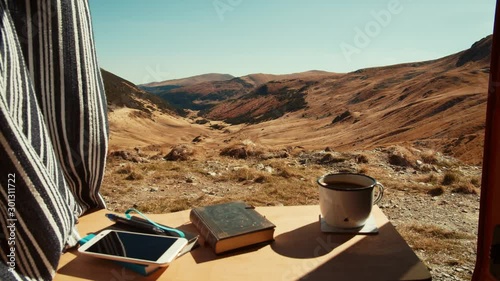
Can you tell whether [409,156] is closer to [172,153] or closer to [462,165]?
[462,165]

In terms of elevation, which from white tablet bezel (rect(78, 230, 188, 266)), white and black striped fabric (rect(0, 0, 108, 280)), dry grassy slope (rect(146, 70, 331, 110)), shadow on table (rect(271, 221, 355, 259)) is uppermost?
dry grassy slope (rect(146, 70, 331, 110))

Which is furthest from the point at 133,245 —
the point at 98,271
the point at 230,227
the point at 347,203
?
the point at 347,203

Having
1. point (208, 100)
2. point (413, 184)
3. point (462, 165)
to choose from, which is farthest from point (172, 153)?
point (208, 100)

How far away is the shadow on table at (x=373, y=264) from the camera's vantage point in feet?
2.91

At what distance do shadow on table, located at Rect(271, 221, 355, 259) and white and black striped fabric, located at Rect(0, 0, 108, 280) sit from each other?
0.57 metres

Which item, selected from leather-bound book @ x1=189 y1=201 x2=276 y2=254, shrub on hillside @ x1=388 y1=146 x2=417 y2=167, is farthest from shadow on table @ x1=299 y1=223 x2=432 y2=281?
shrub on hillside @ x1=388 y1=146 x2=417 y2=167

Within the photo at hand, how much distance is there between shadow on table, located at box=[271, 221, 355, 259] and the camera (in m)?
1.01

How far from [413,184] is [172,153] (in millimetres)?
4025

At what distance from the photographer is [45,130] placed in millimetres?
976

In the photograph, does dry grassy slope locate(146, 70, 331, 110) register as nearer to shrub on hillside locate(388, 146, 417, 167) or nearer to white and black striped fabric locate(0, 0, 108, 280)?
shrub on hillside locate(388, 146, 417, 167)

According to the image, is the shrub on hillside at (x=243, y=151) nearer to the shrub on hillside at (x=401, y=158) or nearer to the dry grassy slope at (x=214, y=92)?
the shrub on hillside at (x=401, y=158)

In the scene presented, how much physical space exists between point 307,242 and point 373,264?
0.20 metres

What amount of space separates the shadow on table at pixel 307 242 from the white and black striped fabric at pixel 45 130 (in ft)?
1.87

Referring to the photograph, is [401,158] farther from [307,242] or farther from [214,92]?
[214,92]
